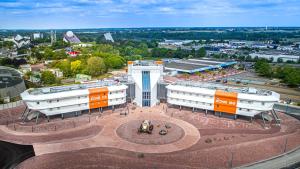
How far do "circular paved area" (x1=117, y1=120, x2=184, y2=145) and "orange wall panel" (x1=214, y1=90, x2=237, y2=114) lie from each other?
8.73 metres

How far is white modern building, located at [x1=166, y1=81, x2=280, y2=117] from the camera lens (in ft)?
134

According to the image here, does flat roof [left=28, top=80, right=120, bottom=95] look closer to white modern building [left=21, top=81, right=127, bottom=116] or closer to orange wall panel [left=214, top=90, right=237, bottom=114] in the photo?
white modern building [left=21, top=81, right=127, bottom=116]

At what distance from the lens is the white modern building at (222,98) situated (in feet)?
134

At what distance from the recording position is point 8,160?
30219 millimetres

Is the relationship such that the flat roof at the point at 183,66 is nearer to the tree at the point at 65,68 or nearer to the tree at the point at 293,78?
the tree at the point at 293,78

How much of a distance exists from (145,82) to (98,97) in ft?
33.9

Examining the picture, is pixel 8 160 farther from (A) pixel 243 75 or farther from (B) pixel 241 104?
(A) pixel 243 75

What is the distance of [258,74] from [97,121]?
2628 inches

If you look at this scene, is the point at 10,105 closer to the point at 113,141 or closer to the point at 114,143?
the point at 113,141

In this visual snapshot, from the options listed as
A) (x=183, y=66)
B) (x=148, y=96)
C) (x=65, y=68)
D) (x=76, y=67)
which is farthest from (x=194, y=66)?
(x=148, y=96)

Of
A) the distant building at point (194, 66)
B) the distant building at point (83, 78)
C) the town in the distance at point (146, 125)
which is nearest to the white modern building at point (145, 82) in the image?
the town in the distance at point (146, 125)

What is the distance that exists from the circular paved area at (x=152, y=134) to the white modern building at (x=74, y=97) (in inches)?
290

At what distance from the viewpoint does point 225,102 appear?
4297 cm

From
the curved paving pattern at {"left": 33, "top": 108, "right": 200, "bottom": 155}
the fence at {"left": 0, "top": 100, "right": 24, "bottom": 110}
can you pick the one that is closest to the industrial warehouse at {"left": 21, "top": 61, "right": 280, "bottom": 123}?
the curved paving pattern at {"left": 33, "top": 108, "right": 200, "bottom": 155}
